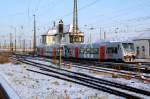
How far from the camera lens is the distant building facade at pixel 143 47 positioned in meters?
58.4

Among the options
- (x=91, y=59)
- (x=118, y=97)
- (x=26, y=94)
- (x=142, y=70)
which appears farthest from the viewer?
(x=91, y=59)

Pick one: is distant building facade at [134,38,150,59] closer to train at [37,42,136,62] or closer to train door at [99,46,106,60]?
train at [37,42,136,62]

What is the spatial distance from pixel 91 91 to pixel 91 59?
106 ft

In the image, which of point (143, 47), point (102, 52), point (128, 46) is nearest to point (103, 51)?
point (102, 52)

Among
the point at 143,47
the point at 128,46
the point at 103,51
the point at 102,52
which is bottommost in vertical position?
the point at 102,52

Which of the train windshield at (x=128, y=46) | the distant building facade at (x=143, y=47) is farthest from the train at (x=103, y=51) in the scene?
the distant building facade at (x=143, y=47)

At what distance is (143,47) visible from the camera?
196ft

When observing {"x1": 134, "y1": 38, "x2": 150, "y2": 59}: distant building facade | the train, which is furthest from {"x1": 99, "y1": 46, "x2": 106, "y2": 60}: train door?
{"x1": 134, "y1": 38, "x2": 150, "y2": 59}: distant building facade

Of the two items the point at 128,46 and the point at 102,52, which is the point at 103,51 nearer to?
the point at 102,52

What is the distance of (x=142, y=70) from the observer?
2659 centimetres

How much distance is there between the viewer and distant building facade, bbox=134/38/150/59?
58375 mm

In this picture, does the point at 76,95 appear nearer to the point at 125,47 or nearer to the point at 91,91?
the point at 91,91

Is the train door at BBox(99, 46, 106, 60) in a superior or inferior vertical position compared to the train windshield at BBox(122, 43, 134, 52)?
inferior

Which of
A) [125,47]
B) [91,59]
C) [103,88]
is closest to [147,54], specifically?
[91,59]
